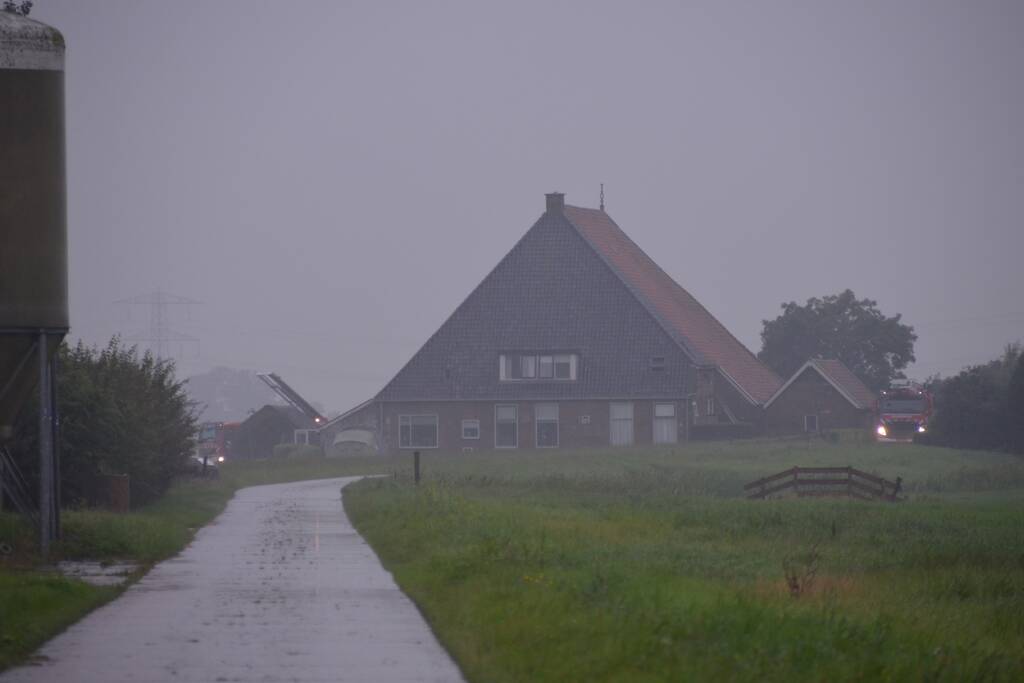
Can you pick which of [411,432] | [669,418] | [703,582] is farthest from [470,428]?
[703,582]

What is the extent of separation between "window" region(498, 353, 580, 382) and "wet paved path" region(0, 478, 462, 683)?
Result: 5400 centimetres

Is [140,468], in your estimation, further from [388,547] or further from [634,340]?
[634,340]

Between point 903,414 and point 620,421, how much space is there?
567 inches

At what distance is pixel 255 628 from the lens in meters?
14.8

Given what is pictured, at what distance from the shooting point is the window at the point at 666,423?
7744 cm

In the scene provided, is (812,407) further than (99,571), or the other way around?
(812,407)

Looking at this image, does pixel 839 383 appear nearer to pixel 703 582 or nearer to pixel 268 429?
pixel 268 429

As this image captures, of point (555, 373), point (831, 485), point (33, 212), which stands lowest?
point (831, 485)

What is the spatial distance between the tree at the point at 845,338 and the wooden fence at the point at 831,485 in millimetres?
74411

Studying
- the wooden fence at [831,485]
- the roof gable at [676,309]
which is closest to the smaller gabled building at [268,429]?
the roof gable at [676,309]

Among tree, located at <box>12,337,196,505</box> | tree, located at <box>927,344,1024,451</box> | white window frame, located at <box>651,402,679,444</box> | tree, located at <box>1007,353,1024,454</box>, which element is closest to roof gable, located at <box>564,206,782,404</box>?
white window frame, located at <box>651,402,679,444</box>

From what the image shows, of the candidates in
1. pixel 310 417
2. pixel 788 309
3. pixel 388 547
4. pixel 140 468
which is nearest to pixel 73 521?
pixel 388 547

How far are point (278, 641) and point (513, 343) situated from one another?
214 ft

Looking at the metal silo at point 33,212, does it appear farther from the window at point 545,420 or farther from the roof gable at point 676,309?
the roof gable at point 676,309
